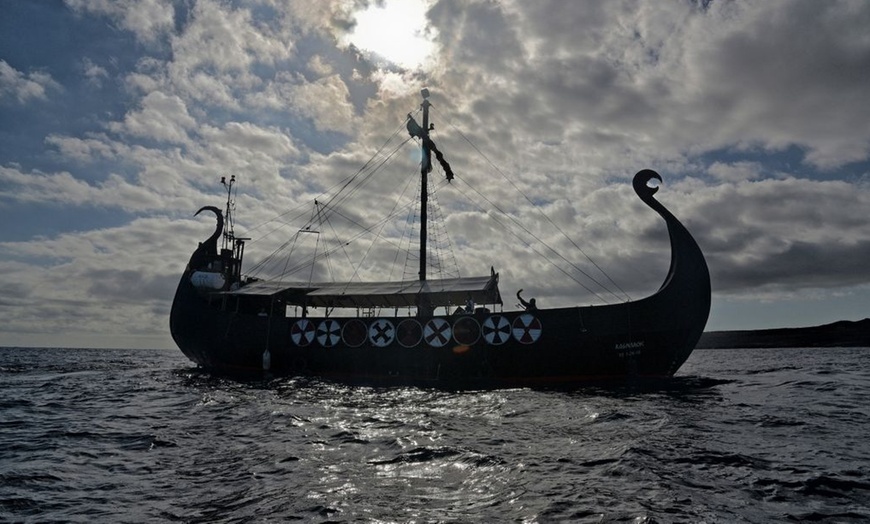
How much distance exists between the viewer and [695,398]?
1497 centimetres

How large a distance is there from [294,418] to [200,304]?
19.4 m

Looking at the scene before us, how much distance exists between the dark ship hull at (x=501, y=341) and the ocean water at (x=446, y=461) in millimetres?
5094

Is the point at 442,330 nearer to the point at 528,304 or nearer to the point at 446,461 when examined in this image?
the point at 528,304

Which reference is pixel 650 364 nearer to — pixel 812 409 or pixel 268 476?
pixel 812 409

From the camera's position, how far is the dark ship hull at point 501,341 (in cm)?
1958

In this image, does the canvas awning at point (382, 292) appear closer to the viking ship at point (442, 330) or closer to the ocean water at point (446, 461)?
the viking ship at point (442, 330)

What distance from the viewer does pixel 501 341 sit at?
20.6m

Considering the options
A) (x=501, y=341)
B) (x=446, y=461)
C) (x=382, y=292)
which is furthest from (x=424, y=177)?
(x=446, y=461)

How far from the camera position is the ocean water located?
223 inches

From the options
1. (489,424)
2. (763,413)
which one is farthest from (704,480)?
(763,413)

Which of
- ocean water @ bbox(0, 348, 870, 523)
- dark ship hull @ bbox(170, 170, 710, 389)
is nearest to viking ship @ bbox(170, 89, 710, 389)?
dark ship hull @ bbox(170, 170, 710, 389)

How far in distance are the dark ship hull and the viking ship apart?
43 millimetres

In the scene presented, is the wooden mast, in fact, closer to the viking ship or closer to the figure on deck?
the viking ship

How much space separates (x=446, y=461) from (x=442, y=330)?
540 inches
